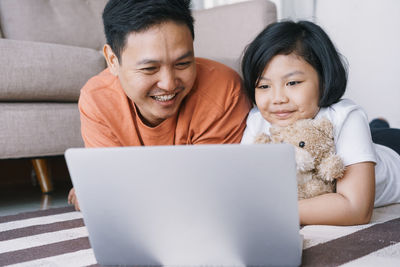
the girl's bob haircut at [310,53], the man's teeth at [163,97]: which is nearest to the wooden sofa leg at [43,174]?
the man's teeth at [163,97]

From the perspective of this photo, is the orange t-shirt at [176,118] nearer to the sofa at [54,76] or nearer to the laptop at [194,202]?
the sofa at [54,76]

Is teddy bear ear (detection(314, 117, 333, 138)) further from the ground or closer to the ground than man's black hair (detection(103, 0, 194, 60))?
closer to the ground

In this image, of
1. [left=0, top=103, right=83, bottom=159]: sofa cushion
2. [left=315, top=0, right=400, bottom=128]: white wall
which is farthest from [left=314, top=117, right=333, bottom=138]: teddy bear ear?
[left=315, top=0, right=400, bottom=128]: white wall

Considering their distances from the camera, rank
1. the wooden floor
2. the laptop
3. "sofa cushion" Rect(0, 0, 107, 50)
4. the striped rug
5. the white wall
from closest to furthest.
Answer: the laptop → the striped rug → the wooden floor → "sofa cushion" Rect(0, 0, 107, 50) → the white wall

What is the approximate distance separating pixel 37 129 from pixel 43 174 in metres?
0.39

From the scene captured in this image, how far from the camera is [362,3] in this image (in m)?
2.22

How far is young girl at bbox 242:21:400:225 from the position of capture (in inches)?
32.6

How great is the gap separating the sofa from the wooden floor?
114 mm

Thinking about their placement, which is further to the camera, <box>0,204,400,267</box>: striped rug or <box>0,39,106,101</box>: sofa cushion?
<box>0,39,106,101</box>: sofa cushion

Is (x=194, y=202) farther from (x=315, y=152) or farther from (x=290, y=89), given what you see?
(x=290, y=89)

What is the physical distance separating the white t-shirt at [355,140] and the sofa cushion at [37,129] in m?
0.68

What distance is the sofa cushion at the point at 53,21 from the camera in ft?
6.28

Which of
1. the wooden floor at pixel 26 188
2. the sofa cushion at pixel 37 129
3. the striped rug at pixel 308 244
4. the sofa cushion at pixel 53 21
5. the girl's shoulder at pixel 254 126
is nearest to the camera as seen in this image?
the striped rug at pixel 308 244

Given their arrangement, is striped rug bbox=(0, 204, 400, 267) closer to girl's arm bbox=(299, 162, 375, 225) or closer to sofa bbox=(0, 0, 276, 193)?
girl's arm bbox=(299, 162, 375, 225)
